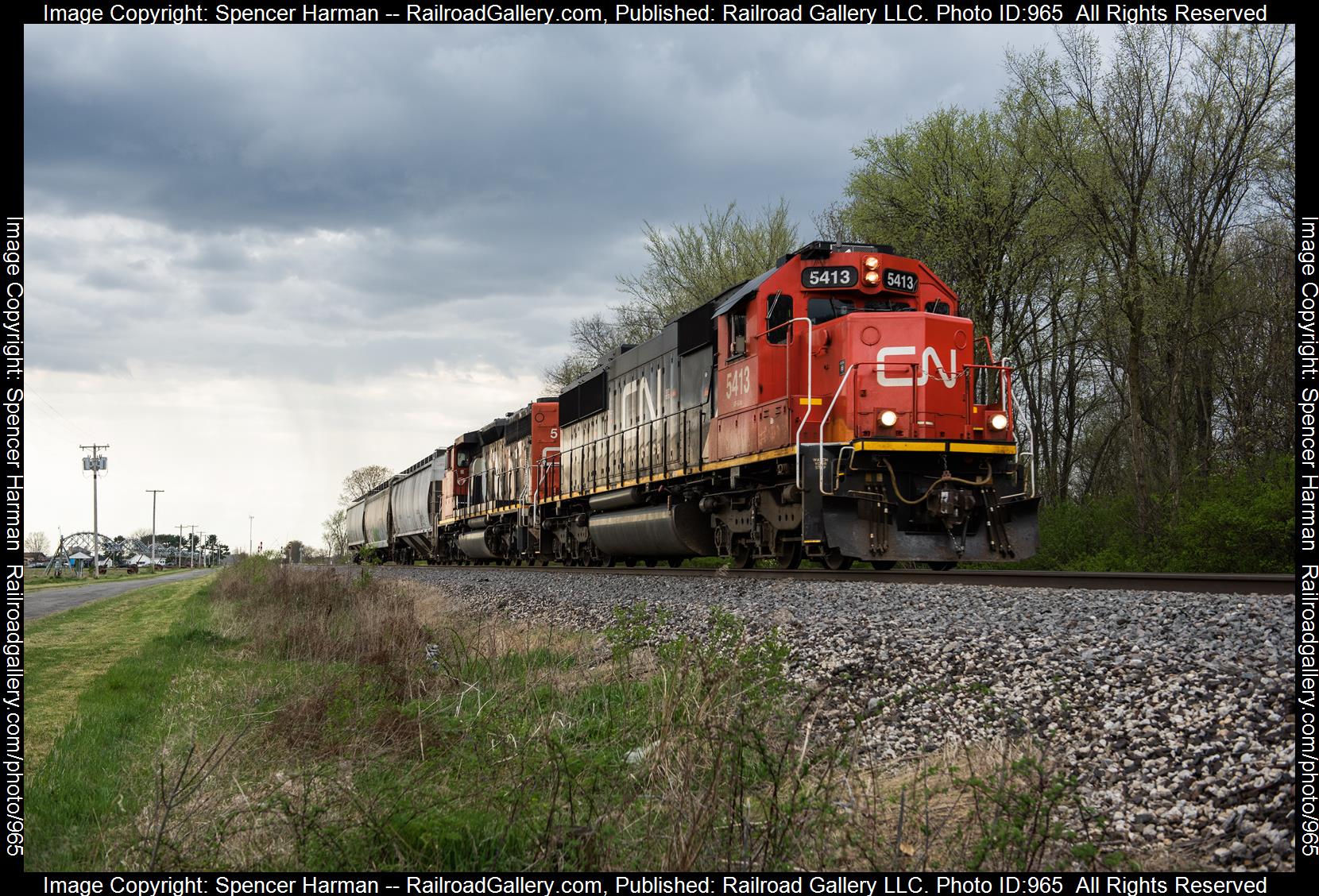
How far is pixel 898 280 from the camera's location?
13141mm

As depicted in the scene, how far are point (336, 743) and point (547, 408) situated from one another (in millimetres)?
19488

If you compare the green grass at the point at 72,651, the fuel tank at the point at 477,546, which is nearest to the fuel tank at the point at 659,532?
the green grass at the point at 72,651

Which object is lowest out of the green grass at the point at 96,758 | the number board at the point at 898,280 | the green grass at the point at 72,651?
the green grass at the point at 72,651

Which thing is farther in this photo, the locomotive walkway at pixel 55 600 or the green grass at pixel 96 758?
the locomotive walkway at pixel 55 600

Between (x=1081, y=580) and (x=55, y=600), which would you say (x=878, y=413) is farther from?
(x=55, y=600)

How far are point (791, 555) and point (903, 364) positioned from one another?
9.93 ft

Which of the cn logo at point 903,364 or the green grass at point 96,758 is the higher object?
the cn logo at point 903,364

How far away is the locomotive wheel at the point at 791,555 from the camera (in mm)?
13469


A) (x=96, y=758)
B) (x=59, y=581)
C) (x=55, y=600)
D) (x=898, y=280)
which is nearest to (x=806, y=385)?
(x=898, y=280)

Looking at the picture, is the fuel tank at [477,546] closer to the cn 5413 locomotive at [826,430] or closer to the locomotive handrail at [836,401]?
the cn 5413 locomotive at [826,430]

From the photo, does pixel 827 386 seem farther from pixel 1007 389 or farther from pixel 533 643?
pixel 533 643

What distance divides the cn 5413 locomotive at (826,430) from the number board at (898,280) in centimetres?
2
